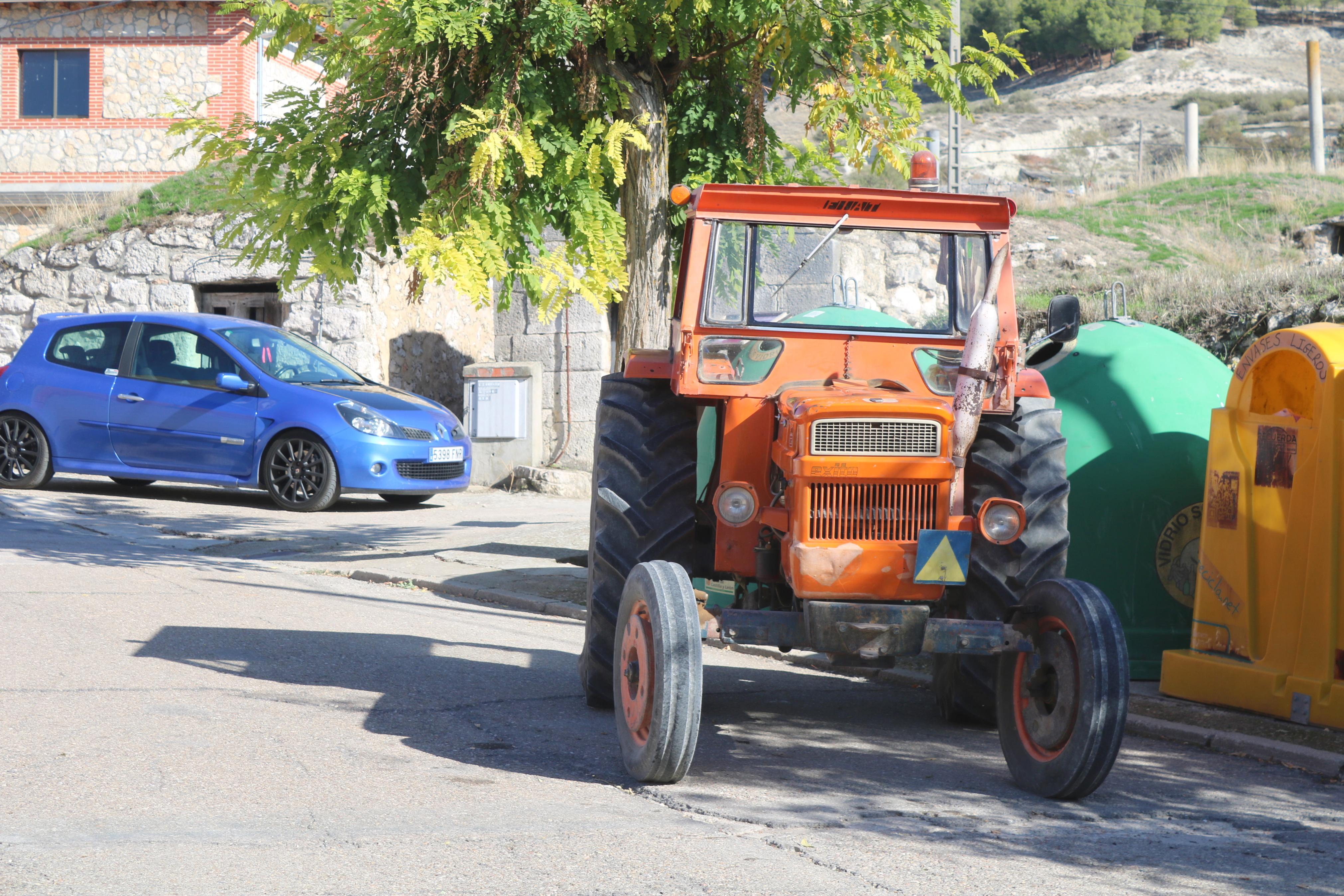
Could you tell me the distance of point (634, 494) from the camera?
562 cm

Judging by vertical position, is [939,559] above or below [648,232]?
below

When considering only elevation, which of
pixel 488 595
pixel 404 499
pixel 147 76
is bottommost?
pixel 488 595

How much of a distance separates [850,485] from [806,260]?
52.6 inches

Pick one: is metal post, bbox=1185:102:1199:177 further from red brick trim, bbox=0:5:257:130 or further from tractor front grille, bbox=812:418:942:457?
tractor front grille, bbox=812:418:942:457

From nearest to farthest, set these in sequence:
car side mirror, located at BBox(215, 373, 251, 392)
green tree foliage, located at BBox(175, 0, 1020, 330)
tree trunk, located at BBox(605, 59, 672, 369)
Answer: green tree foliage, located at BBox(175, 0, 1020, 330) < tree trunk, located at BBox(605, 59, 672, 369) < car side mirror, located at BBox(215, 373, 251, 392)

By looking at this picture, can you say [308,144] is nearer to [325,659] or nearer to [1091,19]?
[325,659]

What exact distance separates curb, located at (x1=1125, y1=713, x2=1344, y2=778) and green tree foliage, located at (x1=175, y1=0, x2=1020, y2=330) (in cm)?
443

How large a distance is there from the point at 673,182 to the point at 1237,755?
20.0 ft

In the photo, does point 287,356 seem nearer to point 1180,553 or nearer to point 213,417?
point 213,417

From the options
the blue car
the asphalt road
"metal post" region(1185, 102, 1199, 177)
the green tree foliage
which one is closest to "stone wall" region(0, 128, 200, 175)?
the blue car

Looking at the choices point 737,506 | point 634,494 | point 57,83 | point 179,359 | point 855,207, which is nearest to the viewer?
point 737,506

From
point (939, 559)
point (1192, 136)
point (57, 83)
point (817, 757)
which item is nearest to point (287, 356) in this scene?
point (817, 757)

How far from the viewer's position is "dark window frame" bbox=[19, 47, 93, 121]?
1042 inches

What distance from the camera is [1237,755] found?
583cm
